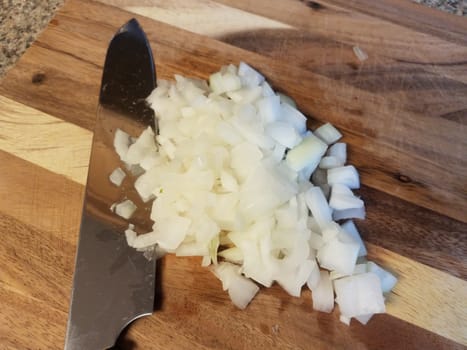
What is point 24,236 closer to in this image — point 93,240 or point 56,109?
point 93,240

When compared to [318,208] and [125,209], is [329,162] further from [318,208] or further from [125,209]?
[125,209]

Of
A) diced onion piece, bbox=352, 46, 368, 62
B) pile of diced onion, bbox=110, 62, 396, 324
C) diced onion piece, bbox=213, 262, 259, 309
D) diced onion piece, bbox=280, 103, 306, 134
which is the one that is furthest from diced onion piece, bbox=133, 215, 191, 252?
diced onion piece, bbox=352, 46, 368, 62

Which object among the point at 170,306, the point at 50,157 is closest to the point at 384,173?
the point at 170,306

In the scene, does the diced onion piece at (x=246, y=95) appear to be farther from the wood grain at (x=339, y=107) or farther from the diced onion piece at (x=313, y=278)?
the diced onion piece at (x=313, y=278)

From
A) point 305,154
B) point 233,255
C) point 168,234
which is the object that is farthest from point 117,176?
point 305,154

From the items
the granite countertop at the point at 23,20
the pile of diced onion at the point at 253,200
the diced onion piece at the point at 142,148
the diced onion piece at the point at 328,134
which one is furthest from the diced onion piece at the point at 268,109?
the granite countertop at the point at 23,20

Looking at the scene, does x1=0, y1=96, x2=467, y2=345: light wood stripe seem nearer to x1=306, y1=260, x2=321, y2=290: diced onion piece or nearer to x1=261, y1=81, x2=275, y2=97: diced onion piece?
x1=306, y1=260, x2=321, y2=290: diced onion piece

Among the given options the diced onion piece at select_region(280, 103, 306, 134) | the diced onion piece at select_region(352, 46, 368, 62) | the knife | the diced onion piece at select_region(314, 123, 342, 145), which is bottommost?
the knife
